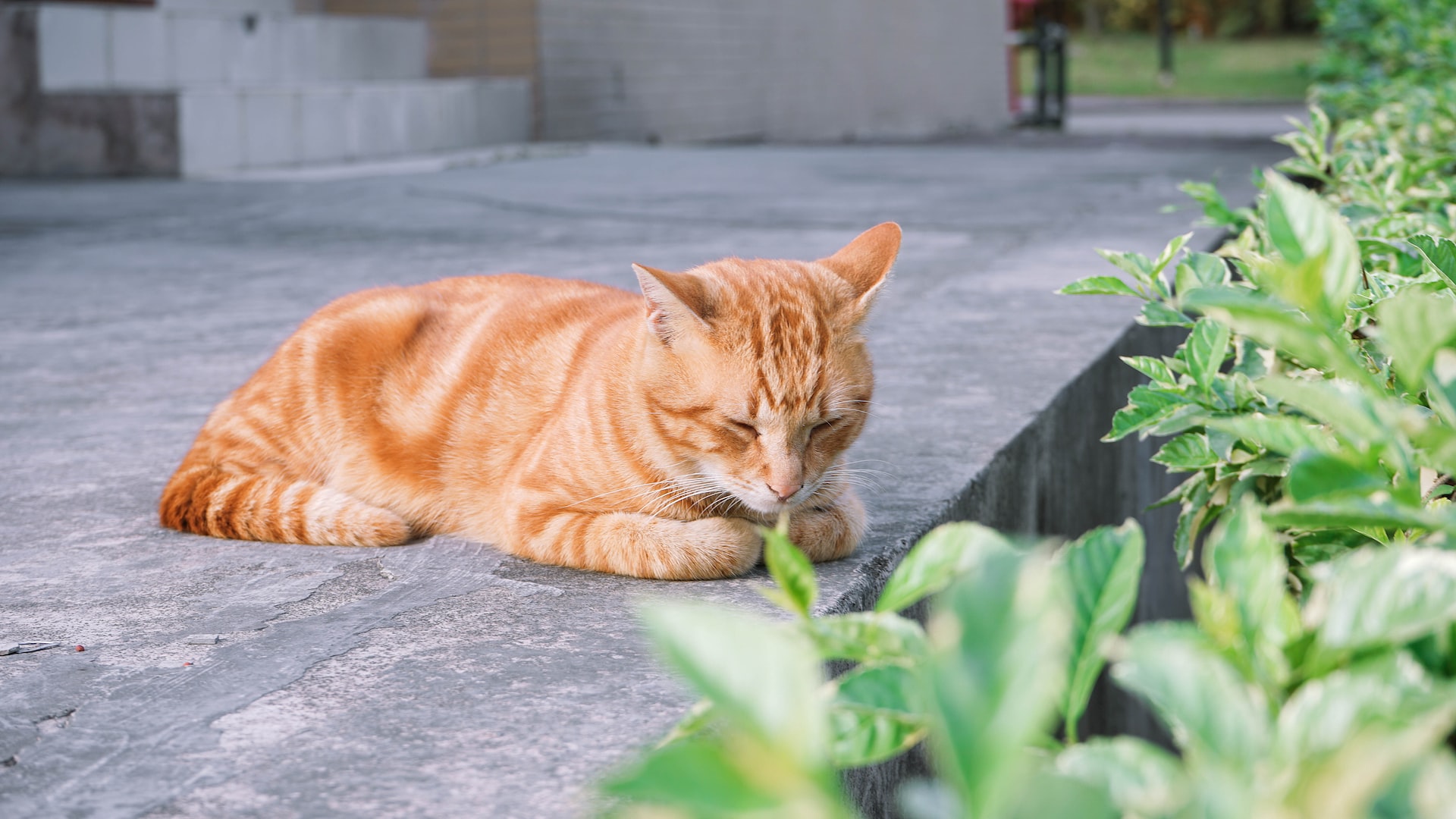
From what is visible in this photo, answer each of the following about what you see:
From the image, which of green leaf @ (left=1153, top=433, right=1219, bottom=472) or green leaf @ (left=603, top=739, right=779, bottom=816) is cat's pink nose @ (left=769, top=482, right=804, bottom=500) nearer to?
green leaf @ (left=1153, top=433, right=1219, bottom=472)

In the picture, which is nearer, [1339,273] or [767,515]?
[1339,273]

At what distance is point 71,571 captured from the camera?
6.91ft

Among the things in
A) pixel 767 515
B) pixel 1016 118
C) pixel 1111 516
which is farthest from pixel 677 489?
pixel 1016 118

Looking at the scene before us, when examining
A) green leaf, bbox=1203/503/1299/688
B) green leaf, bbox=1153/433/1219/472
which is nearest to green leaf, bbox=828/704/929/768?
green leaf, bbox=1203/503/1299/688

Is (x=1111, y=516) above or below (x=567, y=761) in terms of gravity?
below

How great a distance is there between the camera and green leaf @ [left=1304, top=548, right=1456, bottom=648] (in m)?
0.76

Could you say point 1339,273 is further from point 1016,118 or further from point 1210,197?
point 1016,118

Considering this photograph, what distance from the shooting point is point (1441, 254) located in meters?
1.50

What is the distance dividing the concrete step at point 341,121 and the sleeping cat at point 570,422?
6.45 m

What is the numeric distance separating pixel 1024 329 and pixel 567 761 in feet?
8.62

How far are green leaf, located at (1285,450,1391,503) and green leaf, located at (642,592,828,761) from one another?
44 centimetres

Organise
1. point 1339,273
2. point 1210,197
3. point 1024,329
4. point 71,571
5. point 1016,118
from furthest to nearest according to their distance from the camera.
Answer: point 1016,118 → point 1024,329 → point 1210,197 → point 71,571 → point 1339,273

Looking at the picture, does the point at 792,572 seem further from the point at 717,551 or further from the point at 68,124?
the point at 68,124

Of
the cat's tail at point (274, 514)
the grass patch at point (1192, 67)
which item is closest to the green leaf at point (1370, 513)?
the cat's tail at point (274, 514)
